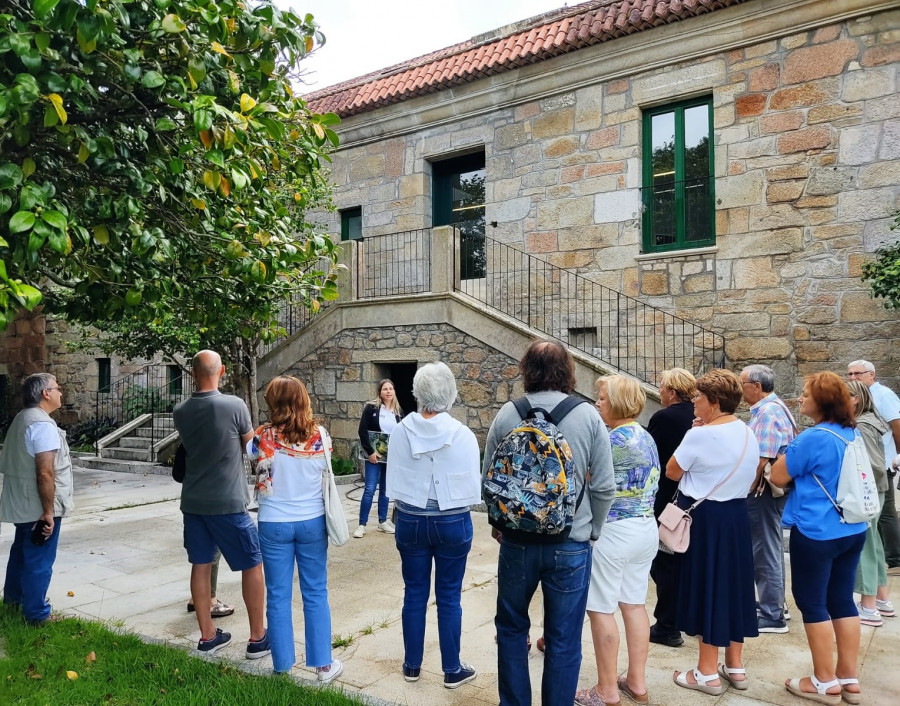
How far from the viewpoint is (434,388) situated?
3771 mm

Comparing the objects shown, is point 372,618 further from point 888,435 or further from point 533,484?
point 888,435

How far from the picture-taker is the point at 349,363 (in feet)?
37.7

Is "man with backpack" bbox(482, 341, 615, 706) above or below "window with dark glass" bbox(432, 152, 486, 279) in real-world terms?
below

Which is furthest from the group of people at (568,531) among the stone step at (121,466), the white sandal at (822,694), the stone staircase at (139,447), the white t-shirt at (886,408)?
the stone staircase at (139,447)

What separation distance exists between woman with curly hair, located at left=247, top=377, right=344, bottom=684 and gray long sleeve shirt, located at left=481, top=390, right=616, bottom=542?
1.14 m

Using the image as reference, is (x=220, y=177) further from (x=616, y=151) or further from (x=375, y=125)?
(x=375, y=125)

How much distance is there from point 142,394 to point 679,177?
44.1 feet

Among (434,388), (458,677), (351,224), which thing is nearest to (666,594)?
(458,677)

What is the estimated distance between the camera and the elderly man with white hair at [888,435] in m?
5.21

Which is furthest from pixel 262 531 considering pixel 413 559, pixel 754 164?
pixel 754 164

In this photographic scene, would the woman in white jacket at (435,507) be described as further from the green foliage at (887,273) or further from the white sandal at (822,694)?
the green foliage at (887,273)

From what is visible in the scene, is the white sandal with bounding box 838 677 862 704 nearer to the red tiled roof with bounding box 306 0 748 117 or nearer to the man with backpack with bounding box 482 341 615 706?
the man with backpack with bounding box 482 341 615 706

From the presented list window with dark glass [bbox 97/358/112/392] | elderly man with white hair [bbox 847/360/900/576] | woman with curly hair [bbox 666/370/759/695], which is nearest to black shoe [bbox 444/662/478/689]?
woman with curly hair [bbox 666/370/759/695]

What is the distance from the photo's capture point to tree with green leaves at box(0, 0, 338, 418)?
2984 mm
